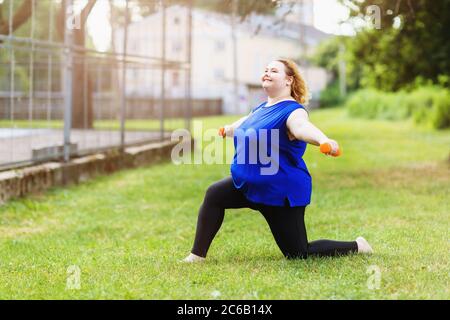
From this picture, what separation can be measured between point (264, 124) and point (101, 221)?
3616 millimetres

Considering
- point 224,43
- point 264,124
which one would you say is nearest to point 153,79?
point 264,124

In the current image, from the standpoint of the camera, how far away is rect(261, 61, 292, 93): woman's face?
6020 mm

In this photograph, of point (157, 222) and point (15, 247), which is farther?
point (157, 222)

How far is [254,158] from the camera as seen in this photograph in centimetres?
587

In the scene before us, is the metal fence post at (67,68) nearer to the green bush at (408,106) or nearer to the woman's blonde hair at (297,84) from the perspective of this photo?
the woman's blonde hair at (297,84)

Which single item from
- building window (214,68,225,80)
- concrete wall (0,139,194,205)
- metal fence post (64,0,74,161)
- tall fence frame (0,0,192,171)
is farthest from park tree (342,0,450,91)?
building window (214,68,225,80)

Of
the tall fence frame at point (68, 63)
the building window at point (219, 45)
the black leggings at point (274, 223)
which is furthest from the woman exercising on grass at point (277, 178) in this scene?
the building window at point (219, 45)

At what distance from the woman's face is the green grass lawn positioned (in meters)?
1.26

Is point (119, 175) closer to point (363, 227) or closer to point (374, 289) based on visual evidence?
point (363, 227)

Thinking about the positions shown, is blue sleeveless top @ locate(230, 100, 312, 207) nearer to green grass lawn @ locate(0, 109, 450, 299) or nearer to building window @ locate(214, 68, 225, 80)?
green grass lawn @ locate(0, 109, 450, 299)

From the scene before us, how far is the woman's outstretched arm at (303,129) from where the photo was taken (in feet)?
18.1

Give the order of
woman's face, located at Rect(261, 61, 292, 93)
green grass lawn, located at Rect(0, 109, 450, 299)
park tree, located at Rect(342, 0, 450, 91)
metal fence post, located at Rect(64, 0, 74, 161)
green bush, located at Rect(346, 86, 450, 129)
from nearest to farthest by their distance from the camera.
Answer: green grass lawn, located at Rect(0, 109, 450, 299) → woman's face, located at Rect(261, 61, 292, 93) → metal fence post, located at Rect(64, 0, 74, 161) → park tree, located at Rect(342, 0, 450, 91) → green bush, located at Rect(346, 86, 450, 129)

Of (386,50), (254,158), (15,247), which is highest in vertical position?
(386,50)

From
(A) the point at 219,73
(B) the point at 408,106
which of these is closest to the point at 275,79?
(B) the point at 408,106
